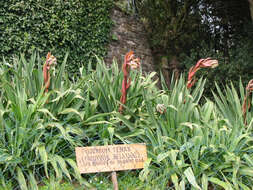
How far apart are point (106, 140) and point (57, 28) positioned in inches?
131

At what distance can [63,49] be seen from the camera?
487cm

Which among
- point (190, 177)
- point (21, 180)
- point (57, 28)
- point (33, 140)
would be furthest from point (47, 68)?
point (57, 28)

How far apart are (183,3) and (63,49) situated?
3.49 meters

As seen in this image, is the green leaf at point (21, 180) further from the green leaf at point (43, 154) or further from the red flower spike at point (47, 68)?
the red flower spike at point (47, 68)

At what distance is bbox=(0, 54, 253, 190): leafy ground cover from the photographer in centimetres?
183

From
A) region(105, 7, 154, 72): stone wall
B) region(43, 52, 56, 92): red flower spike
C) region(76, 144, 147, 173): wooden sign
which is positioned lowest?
region(76, 144, 147, 173): wooden sign

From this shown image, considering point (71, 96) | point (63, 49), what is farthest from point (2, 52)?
point (71, 96)

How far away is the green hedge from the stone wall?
27 cm

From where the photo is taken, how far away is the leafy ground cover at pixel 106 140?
1.83 meters

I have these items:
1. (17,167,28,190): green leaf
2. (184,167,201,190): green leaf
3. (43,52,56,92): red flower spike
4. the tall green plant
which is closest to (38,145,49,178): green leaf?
the tall green plant

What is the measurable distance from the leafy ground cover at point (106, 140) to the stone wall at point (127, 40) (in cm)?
332

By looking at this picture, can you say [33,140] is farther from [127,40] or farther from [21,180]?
[127,40]

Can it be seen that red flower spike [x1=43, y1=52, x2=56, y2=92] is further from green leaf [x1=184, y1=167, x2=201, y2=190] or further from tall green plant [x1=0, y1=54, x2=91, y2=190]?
green leaf [x1=184, y1=167, x2=201, y2=190]

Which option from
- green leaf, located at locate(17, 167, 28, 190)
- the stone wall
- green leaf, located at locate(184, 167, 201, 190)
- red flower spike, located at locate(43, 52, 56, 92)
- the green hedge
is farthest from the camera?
the stone wall
